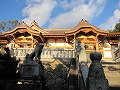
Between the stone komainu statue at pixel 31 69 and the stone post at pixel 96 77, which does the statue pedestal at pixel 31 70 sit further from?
the stone post at pixel 96 77

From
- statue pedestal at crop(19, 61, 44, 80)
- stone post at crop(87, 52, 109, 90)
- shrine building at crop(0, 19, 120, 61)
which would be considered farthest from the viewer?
shrine building at crop(0, 19, 120, 61)

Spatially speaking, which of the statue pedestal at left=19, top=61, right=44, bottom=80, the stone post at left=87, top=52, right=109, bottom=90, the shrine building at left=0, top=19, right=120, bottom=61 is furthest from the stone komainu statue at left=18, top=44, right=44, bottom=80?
the shrine building at left=0, top=19, right=120, bottom=61

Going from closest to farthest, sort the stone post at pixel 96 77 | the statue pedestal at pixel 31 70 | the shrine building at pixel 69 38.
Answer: the stone post at pixel 96 77, the statue pedestal at pixel 31 70, the shrine building at pixel 69 38

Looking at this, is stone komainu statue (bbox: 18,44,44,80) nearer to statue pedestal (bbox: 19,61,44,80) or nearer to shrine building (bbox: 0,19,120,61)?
statue pedestal (bbox: 19,61,44,80)

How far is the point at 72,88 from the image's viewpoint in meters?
7.64

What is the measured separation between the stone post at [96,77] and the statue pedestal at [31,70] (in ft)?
14.1

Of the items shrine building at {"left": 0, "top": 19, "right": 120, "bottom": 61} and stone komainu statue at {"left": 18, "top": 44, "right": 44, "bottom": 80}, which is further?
shrine building at {"left": 0, "top": 19, "right": 120, "bottom": 61}

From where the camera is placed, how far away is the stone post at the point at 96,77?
4172 millimetres

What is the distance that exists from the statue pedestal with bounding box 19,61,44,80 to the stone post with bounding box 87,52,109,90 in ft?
14.1

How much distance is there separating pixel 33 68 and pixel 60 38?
14.6 meters

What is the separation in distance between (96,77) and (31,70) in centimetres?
477

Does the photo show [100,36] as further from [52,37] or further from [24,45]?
[24,45]

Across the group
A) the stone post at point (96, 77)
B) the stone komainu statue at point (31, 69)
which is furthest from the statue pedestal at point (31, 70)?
the stone post at point (96, 77)

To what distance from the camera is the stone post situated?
4.17m
